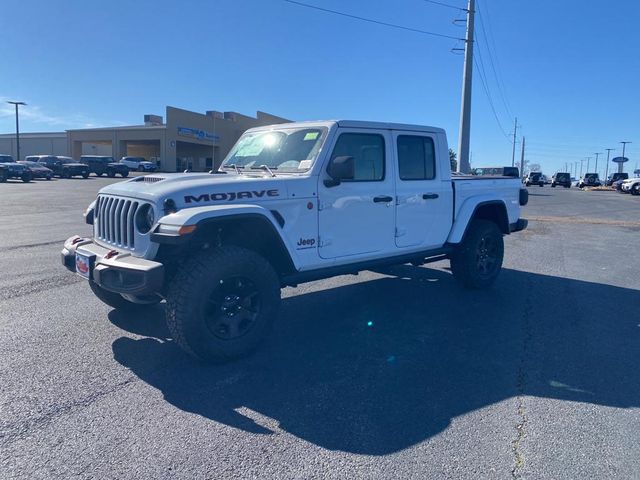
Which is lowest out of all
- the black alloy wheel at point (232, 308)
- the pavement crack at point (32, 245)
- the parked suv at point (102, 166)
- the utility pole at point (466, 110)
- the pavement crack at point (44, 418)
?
the pavement crack at point (44, 418)

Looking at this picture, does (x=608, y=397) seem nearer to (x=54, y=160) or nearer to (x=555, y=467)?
(x=555, y=467)

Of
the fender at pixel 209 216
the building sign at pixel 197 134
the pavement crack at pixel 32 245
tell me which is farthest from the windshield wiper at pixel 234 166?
the building sign at pixel 197 134

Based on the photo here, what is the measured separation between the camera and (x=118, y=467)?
113 inches

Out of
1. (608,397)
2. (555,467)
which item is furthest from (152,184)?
(608,397)

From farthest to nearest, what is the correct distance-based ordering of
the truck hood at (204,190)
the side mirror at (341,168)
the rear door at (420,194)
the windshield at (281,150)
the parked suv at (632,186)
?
the parked suv at (632,186) → the rear door at (420,194) → the windshield at (281,150) → the side mirror at (341,168) → the truck hood at (204,190)

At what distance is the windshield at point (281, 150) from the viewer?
204 inches

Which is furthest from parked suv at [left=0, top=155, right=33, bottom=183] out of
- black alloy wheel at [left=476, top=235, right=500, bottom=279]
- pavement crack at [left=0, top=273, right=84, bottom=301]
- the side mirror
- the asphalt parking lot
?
the side mirror

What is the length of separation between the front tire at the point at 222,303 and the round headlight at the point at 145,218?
464 millimetres

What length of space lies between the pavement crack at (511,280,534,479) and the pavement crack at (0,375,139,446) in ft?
8.96

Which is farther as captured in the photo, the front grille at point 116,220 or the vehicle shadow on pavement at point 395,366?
the front grille at point 116,220

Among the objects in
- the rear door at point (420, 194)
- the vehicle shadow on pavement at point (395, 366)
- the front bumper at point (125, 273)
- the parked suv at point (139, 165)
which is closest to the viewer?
the vehicle shadow on pavement at point (395, 366)

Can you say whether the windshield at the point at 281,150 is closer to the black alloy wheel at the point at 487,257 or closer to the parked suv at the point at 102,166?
the black alloy wheel at the point at 487,257

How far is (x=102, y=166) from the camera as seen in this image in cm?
4341

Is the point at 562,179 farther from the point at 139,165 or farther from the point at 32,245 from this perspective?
the point at 32,245
